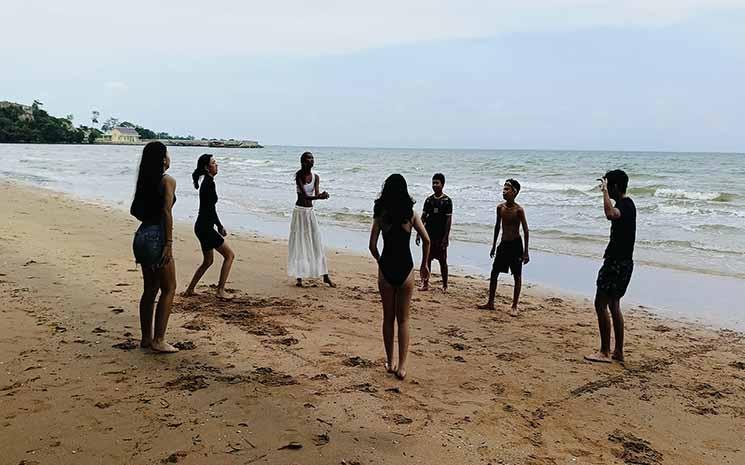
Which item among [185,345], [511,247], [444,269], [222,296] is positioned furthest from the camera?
[444,269]

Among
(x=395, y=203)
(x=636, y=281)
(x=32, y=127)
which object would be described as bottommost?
(x=636, y=281)

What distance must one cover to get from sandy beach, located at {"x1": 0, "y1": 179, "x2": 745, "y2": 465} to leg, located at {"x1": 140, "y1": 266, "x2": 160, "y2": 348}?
14cm

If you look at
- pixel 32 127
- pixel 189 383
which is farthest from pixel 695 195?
pixel 32 127

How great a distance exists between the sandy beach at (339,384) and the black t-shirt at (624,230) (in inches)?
41.3

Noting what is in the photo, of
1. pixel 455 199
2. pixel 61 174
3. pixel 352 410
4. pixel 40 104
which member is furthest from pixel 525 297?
pixel 40 104

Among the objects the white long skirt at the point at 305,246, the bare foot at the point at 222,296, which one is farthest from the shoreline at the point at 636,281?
the bare foot at the point at 222,296

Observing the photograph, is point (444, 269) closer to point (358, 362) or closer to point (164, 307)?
point (358, 362)

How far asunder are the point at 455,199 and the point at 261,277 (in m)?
15.5

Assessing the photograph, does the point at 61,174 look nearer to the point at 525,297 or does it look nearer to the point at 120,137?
the point at 525,297

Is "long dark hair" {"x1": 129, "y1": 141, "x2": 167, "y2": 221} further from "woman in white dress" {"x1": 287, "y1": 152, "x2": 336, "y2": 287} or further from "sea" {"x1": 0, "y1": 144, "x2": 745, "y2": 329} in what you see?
"sea" {"x1": 0, "y1": 144, "x2": 745, "y2": 329}

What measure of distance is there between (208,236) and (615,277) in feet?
14.4

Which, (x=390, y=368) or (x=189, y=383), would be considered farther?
(x=390, y=368)

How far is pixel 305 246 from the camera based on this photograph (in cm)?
805

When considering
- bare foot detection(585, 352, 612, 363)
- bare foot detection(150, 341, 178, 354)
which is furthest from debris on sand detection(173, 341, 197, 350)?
bare foot detection(585, 352, 612, 363)
